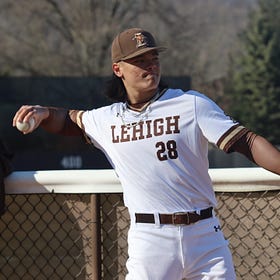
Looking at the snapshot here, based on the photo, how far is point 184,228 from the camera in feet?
9.78

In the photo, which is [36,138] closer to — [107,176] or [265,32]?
[265,32]

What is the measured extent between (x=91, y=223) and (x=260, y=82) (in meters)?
36.1

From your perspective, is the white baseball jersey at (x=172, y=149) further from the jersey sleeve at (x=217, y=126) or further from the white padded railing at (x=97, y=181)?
the white padded railing at (x=97, y=181)

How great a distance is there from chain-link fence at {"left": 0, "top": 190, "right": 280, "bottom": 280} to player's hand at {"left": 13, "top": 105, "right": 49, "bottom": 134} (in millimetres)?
701

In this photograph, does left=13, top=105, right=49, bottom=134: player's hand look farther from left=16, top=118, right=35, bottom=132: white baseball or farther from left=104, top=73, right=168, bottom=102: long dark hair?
left=104, top=73, right=168, bottom=102: long dark hair

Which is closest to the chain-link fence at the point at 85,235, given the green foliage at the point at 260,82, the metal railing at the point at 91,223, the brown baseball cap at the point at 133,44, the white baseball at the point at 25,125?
the metal railing at the point at 91,223

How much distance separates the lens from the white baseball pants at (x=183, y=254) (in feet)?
9.73

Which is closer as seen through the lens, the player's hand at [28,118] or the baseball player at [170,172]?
the baseball player at [170,172]

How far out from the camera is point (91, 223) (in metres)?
3.79

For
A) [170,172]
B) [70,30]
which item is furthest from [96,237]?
[70,30]

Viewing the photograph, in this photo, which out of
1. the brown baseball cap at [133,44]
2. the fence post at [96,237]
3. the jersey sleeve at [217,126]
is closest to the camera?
the jersey sleeve at [217,126]

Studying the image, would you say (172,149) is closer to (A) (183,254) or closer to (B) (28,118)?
(A) (183,254)

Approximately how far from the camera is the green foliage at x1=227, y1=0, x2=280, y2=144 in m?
38.5

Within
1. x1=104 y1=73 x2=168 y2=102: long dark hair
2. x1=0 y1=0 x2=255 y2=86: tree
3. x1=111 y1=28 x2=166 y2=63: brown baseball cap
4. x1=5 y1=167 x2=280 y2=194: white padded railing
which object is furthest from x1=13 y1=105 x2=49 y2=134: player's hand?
x1=0 y1=0 x2=255 y2=86: tree
